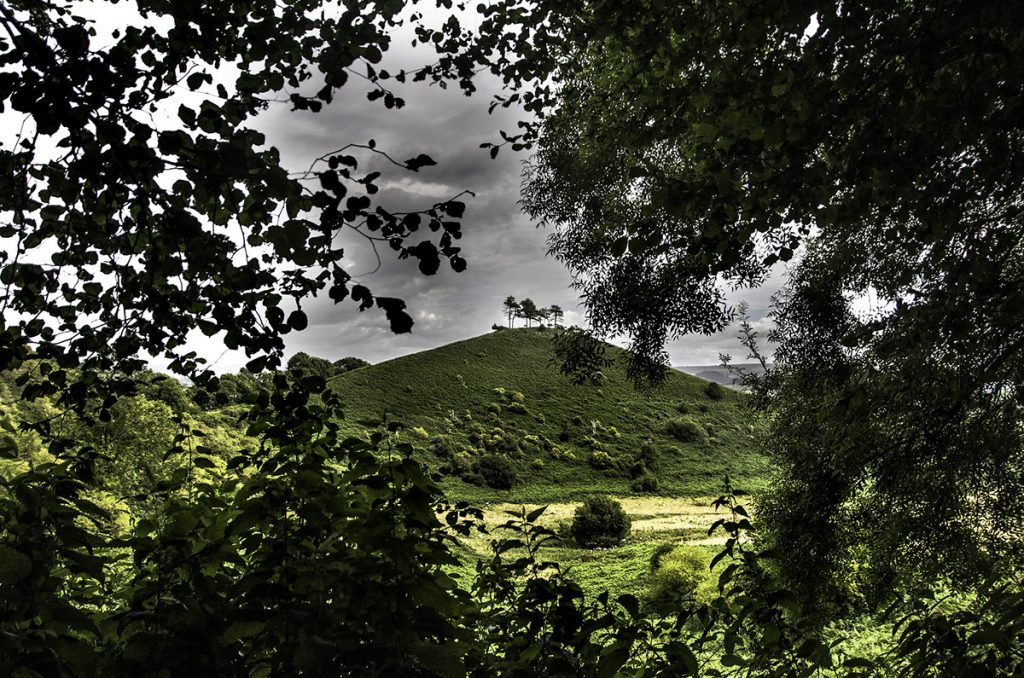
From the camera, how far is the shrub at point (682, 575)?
16.5 m

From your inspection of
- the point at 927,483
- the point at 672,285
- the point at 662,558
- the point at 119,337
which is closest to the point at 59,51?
the point at 119,337

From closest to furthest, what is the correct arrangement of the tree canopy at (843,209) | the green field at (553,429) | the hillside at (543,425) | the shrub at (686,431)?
the tree canopy at (843,209), the green field at (553,429), the hillside at (543,425), the shrub at (686,431)

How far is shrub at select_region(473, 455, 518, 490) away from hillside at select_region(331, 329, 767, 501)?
0.31 feet

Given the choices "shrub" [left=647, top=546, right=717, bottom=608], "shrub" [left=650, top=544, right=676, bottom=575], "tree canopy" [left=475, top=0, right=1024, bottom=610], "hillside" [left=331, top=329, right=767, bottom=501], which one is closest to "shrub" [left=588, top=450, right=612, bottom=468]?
Answer: "hillside" [left=331, top=329, right=767, bottom=501]

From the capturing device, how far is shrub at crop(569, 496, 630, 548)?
2614cm

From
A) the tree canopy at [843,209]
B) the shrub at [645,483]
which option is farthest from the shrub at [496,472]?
the tree canopy at [843,209]

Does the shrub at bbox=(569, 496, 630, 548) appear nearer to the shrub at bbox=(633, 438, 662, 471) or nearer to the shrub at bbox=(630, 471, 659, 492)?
the shrub at bbox=(630, 471, 659, 492)

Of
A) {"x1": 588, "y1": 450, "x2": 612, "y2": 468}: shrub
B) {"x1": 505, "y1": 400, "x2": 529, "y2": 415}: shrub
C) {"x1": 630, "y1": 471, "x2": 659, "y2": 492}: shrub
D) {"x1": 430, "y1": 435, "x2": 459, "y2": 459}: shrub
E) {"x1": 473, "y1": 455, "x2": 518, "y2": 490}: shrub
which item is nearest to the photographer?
{"x1": 473, "y1": 455, "x2": 518, "y2": 490}: shrub

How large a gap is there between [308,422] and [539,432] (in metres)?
44.9

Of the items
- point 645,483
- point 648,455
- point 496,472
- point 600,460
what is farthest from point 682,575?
point 648,455

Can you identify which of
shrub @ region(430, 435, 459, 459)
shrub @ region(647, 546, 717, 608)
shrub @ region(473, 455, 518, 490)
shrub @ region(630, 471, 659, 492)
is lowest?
shrub @ region(647, 546, 717, 608)

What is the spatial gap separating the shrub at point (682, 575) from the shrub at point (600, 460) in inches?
958

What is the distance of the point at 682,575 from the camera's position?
17.1m

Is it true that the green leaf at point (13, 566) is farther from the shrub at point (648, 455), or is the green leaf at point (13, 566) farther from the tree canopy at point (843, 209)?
the shrub at point (648, 455)
